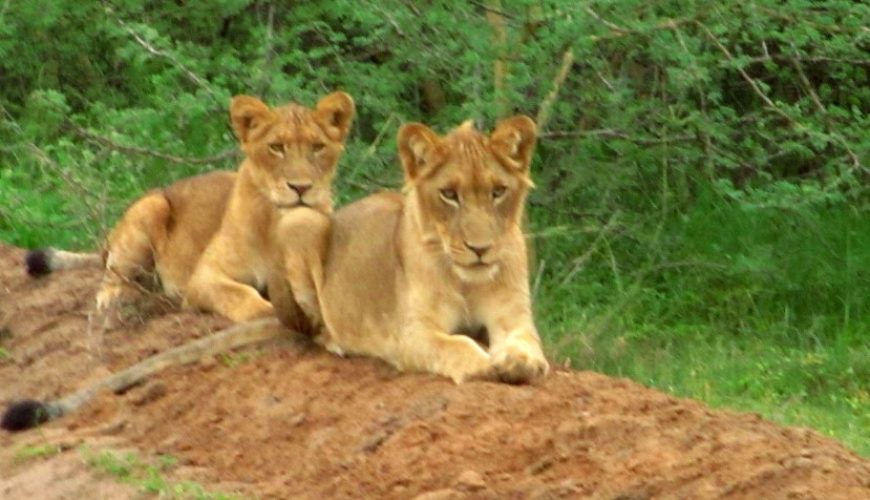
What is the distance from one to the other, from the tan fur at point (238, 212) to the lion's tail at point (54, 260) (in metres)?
0.34

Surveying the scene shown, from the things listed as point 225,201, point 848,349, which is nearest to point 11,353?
point 225,201

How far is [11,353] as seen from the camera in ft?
27.3

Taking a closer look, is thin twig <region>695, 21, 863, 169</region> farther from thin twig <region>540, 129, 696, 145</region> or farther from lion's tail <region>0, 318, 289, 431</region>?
lion's tail <region>0, 318, 289, 431</region>

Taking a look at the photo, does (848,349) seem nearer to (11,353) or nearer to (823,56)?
(823,56)

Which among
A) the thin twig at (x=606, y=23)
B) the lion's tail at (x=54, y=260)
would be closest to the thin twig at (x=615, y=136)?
the thin twig at (x=606, y=23)

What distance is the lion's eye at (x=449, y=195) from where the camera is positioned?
255 inches

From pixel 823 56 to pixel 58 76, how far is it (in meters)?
5.51

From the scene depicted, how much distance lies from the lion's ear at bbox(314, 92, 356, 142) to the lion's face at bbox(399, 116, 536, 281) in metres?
1.35

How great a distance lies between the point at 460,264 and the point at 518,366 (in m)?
0.41

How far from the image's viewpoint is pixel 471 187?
21.2 ft

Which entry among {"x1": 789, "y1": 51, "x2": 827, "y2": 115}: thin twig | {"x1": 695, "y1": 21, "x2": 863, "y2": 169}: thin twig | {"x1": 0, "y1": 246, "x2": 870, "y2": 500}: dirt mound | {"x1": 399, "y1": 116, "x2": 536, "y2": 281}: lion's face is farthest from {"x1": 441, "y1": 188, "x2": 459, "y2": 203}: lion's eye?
{"x1": 789, "y1": 51, "x2": 827, "y2": 115}: thin twig

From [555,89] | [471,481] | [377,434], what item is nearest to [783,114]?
[555,89]

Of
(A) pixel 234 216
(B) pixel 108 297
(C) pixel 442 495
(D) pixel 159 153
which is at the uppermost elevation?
(C) pixel 442 495

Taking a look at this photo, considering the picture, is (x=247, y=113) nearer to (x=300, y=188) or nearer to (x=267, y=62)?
(x=300, y=188)
